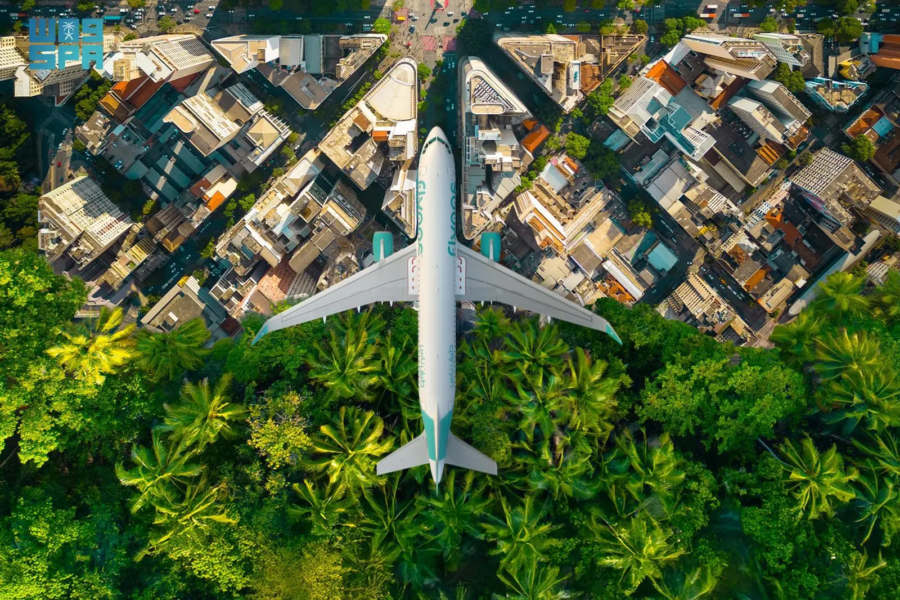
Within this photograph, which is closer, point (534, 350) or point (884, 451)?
point (884, 451)

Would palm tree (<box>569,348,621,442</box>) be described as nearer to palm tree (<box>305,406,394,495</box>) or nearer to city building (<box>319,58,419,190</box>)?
palm tree (<box>305,406,394,495</box>)

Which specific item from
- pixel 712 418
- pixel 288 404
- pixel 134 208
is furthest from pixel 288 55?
pixel 712 418

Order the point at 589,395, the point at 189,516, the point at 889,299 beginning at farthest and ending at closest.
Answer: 1. the point at 889,299
2. the point at 589,395
3. the point at 189,516

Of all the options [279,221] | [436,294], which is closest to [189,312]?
[279,221]

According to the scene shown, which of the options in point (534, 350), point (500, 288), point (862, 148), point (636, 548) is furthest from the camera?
point (862, 148)

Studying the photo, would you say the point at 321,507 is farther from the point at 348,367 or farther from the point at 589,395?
the point at 589,395
